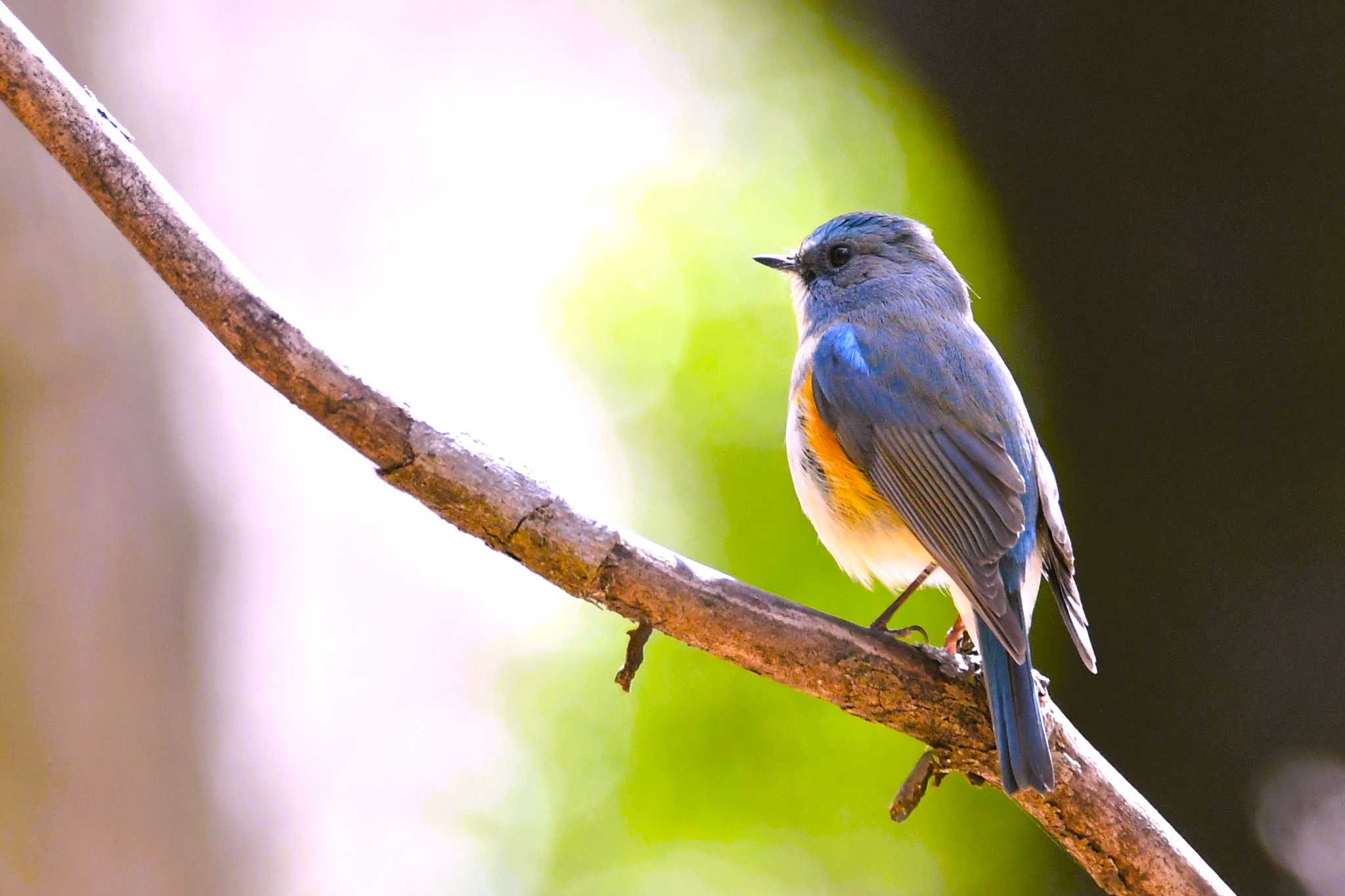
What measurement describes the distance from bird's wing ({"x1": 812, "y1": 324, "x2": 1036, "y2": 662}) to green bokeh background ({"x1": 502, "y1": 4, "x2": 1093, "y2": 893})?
194 centimetres

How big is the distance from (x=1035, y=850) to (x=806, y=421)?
294 centimetres

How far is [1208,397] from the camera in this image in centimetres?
440

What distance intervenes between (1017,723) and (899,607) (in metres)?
0.57

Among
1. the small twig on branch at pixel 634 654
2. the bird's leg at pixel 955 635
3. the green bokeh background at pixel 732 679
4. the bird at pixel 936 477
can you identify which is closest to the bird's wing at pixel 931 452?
the bird at pixel 936 477

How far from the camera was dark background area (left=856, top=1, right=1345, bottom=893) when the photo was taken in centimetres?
423

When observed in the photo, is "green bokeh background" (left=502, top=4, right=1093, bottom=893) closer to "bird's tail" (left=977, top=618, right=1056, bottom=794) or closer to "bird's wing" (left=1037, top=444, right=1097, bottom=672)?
"bird's wing" (left=1037, top=444, right=1097, bottom=672)

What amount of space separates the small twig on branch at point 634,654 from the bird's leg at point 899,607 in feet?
1.71

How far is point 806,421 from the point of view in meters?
3.11

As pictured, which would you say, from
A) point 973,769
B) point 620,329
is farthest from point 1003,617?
point 620,329

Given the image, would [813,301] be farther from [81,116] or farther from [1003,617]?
[81,116]

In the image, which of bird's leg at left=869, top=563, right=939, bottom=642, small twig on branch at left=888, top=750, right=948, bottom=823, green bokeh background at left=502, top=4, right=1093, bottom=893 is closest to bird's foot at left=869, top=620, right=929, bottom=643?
bird's leg at left=869, top=563, right=939, bottom=642

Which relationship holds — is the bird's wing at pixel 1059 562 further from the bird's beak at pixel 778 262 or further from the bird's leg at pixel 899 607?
the bird's beak at pixel 778 262

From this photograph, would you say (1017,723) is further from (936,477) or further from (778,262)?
(778,262)

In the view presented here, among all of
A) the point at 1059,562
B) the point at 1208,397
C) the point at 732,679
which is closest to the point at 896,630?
the point at 1059,562
